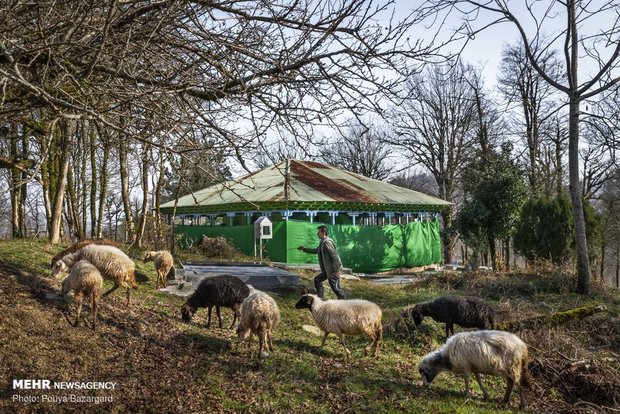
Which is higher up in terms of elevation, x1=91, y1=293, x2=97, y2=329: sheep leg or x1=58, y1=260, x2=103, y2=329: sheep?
x1=58, y1=260, x2=103, y2=329: sheep

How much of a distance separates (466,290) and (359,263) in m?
9.27

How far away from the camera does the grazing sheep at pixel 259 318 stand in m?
7.11

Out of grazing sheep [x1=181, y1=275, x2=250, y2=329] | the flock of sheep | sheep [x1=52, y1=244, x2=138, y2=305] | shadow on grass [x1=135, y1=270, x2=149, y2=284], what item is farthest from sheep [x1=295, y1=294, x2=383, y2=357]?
shadow on grass [x1=135, y1=270, x2=149, y2=284]

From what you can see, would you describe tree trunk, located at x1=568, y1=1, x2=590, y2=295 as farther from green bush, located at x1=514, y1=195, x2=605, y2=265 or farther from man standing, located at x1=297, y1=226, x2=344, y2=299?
man standing, located at x1=297, y1=226, x2=344, y2=299

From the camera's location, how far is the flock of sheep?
6645 millimetres

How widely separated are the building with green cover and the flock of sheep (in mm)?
11713

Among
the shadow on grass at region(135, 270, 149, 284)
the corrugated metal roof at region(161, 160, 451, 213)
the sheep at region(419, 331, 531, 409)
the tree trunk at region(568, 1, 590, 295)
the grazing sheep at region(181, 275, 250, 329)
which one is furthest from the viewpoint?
the corrugated metal roof at region(161, 160, 451, 213)

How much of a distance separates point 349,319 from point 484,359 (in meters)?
2.14

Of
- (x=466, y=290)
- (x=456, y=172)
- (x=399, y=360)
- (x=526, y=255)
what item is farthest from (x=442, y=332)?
(x=456, y=172)

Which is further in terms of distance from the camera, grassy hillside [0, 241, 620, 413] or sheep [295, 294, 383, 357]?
sheep [295, 294, 383, 357]

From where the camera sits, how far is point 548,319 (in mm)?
9453

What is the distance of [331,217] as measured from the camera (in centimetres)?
2428

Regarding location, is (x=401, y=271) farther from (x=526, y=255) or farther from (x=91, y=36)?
(x=91, y=36)

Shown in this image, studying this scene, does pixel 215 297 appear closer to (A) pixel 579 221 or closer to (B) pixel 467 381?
(B) pixel 467 381
